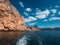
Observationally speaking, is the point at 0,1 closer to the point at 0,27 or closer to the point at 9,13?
the point at 9,13

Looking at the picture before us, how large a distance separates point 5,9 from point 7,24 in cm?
1643

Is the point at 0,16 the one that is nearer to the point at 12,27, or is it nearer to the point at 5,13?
the point at 5,13

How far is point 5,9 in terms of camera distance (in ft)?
471

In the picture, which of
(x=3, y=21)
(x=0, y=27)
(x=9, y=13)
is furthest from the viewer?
(x=9, y=13)

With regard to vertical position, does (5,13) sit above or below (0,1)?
below

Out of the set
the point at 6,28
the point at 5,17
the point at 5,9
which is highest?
the point at 5,9

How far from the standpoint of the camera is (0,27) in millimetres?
130000

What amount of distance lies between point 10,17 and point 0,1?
21807 mm

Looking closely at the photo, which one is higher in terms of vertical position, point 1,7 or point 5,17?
point 1,7

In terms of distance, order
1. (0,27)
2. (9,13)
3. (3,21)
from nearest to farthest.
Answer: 1. (0,27)
2. (3,21)
3. (9,13)

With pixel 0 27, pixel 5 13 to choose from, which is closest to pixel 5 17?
pixel 5 13

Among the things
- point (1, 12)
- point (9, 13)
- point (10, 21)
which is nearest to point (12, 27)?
point (10, 21)

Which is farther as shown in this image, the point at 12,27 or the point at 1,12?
the point at 12,27

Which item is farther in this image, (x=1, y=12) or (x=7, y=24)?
(x=7, y=24)
